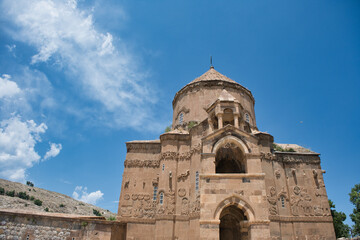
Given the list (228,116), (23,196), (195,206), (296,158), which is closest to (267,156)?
(296,158)

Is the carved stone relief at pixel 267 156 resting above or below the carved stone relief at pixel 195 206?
above

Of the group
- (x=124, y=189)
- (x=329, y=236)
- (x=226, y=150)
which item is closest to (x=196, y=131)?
(x=226, y=150)

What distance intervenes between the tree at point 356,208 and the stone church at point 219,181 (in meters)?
9.68

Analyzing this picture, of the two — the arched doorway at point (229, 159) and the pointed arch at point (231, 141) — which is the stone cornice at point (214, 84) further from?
the pointed arch at point (231, 141)

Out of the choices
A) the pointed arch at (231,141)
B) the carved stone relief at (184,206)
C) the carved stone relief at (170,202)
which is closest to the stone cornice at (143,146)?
the carved stone relief at (170,202)

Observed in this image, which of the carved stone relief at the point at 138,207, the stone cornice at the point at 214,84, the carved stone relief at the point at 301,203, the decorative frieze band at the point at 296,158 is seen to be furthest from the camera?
the stone cornice at the point at 214,84

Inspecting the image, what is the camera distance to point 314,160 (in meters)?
23.5

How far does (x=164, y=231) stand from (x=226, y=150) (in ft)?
28.3

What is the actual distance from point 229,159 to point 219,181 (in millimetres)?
4264

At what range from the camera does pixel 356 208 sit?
2820cm

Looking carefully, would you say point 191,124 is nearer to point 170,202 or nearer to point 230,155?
point 230,155

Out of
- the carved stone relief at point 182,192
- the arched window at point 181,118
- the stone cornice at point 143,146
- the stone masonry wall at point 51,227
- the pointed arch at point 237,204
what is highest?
the arched window at point 181,118

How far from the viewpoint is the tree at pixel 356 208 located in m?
27.0

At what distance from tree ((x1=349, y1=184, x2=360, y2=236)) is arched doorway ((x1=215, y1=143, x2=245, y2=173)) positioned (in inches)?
780
